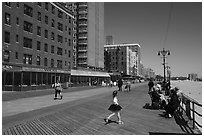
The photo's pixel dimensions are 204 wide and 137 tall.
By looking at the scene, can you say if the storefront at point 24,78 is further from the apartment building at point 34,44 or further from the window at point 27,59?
the window at point 27,59

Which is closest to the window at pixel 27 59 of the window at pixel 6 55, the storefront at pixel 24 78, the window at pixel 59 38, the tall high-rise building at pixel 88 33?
the storefront at pixel 24 78

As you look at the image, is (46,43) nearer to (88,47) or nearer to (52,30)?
(52,30)

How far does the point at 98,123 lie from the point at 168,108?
3561 millimetres

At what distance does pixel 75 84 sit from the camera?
50.5 metres

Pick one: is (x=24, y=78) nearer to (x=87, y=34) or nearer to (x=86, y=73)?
(x=86, y=73)

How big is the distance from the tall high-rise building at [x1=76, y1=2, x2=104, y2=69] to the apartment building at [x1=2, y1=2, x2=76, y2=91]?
37.5 meters

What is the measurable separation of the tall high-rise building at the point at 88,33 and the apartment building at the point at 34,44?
37.5 meters

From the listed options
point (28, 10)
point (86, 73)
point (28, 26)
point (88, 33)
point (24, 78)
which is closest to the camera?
point (24, 78)

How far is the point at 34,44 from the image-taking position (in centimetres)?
3884

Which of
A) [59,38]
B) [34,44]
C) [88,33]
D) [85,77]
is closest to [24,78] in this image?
[34,44]

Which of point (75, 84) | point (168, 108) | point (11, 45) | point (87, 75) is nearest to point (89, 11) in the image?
A: point (87, 75)

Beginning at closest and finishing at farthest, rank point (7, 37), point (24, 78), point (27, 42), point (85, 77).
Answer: point (7, 37) < point (24, 78) < point (27, 42) < point (85, 77)

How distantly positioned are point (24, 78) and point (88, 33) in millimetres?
58166

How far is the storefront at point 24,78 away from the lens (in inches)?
1265
